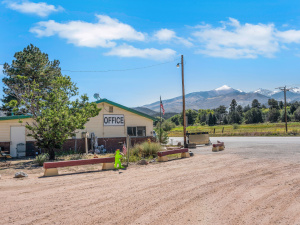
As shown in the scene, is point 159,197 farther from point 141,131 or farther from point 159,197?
point 141,131

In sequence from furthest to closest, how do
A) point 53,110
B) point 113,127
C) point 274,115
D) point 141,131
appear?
1. point 274,115
2. point 141,131
3. point 113,127
4. point 53,110

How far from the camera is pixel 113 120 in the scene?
24.3 m

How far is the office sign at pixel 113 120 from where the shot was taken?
24.0 m

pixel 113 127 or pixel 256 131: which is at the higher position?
pixel 113 127

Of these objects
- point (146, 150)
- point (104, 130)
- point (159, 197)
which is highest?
point (104, 130)

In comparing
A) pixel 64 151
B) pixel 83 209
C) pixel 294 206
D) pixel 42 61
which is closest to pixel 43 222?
pixel 83 209

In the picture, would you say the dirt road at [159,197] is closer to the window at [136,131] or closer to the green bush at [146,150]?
the green bush at [146,150]

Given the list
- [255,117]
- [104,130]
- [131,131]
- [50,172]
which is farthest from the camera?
[255,117]

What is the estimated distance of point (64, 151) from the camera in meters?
21.5

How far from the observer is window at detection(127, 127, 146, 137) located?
25250 millimetres

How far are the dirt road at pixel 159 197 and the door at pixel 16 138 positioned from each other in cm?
980

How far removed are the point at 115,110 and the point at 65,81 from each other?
286 inches

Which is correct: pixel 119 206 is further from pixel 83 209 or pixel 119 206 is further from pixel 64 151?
pixel 64 151

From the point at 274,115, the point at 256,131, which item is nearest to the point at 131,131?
the point at 256,131
